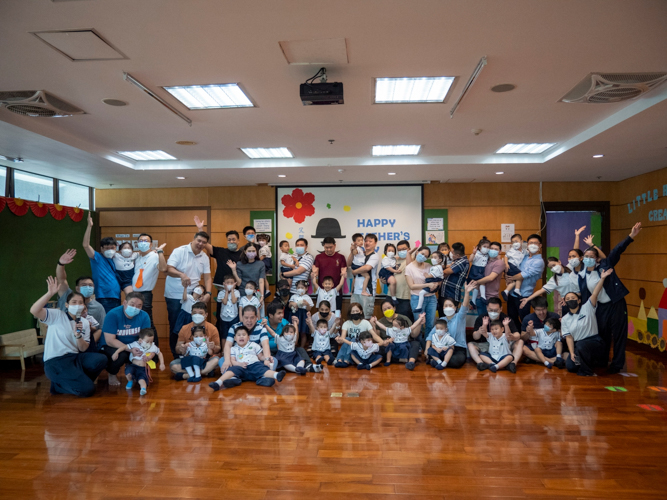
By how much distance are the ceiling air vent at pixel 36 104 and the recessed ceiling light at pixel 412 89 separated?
2843 millimetres

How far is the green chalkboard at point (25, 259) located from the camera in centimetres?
577

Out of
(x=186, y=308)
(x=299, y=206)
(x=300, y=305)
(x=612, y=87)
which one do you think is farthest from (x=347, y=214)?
(x=612, y=87)

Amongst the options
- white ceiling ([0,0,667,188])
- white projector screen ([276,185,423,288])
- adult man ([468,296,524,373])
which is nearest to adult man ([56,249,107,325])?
white ceiling ([0,0,667,188])

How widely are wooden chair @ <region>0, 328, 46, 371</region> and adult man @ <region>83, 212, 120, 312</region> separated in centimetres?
124

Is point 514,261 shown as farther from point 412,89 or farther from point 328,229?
point 412,89

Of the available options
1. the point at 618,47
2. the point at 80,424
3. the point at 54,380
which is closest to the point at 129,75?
the point at 80,424

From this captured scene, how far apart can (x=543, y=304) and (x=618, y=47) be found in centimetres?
369

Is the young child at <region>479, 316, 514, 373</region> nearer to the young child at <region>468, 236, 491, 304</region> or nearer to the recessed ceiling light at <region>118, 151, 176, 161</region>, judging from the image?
the young child at <region>468, 236, 491, 304</region>

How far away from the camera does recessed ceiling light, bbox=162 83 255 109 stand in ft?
11.7

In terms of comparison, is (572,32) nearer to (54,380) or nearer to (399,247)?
(399,247)

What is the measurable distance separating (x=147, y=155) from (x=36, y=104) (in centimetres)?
224

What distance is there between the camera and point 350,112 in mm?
4117

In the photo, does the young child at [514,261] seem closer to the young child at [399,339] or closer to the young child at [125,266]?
the young child at [399,339]

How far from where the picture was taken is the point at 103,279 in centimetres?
532
